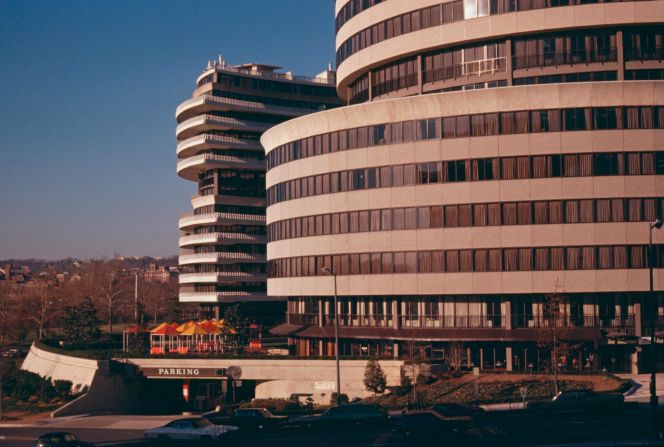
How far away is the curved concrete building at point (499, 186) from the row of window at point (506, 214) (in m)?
0.11

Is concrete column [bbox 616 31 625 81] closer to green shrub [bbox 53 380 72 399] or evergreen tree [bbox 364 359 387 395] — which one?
evergreen tree [bbox 364 359 387 395]

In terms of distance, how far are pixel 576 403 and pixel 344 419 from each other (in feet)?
44.5

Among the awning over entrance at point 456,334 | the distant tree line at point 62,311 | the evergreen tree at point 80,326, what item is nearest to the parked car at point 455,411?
the awning over entrance at point 456,334

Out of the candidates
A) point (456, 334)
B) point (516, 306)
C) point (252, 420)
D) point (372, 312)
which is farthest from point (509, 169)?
point (252, 420)

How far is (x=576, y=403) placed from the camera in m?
47.8

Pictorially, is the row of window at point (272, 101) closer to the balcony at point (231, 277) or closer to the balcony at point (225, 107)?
the balcony at point (225, 107)

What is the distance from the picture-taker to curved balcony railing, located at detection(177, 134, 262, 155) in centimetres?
11844

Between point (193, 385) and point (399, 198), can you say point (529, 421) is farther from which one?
point (193, 385)

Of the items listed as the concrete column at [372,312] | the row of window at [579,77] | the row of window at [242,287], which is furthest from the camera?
the row of window at [242,287]

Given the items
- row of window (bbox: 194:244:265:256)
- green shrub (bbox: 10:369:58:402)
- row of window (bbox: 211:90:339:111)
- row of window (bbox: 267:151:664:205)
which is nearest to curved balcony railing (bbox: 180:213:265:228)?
row of window (bbox: 194:244:265:256)

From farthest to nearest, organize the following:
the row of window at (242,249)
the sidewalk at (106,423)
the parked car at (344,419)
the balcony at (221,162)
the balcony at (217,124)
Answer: the row of window at (242,249)
the balcony at (221,162)
the balcony at (217,124)
the sidewalk at (106,423)
the parked car at (344,419)

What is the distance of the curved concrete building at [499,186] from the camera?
66.5 m

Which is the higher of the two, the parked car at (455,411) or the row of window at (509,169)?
the row of window at (509,169)

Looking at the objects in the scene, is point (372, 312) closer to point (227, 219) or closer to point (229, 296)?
point (229, 296)
